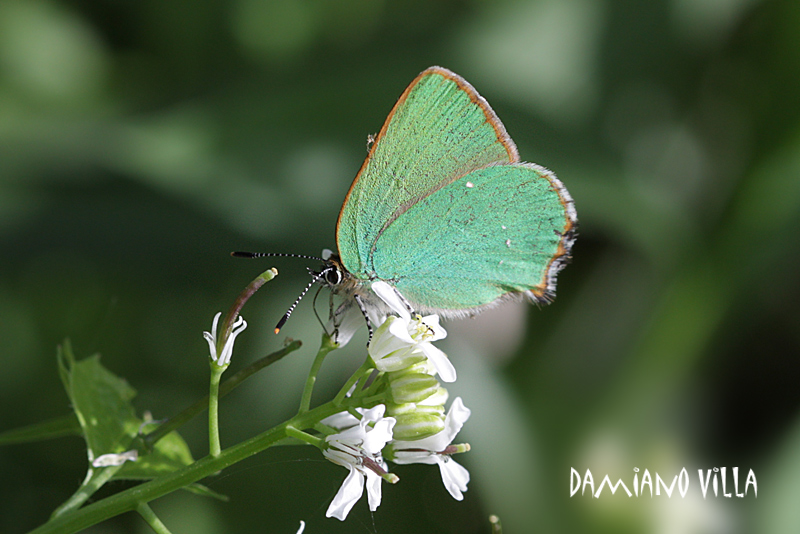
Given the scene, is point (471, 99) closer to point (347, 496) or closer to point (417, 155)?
point (417, 155)

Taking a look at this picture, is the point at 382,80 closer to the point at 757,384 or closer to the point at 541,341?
the point at 541,341

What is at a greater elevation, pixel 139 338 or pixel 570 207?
pixel 570 207

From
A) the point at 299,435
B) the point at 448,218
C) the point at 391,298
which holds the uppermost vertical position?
the point at 448,218

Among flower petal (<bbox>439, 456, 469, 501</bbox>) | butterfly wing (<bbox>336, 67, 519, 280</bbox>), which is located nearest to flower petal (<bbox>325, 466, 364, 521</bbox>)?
flower petal (<bbox>439, 456, 469, 501</bbox>)

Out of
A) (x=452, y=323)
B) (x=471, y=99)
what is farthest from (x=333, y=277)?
(x=452, y=323)

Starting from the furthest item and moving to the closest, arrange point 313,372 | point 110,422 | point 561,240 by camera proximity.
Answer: point 561,240 → point 110,422 → point 313,372

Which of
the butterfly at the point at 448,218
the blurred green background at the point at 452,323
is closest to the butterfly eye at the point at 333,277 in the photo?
the butterfly at the point at 448,218

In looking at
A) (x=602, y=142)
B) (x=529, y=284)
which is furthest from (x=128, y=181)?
(x=602, y=142)

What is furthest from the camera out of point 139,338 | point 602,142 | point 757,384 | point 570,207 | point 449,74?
point 602,142
